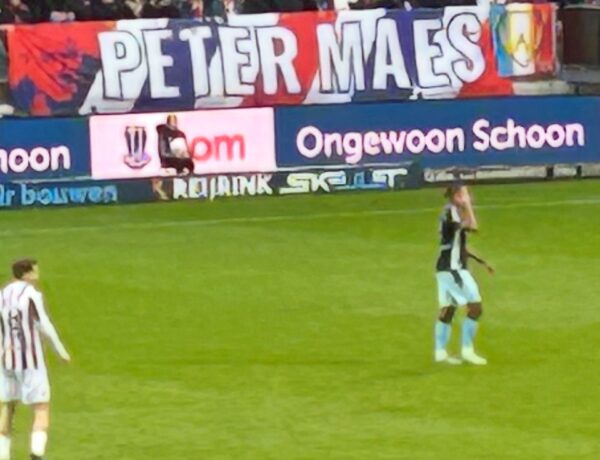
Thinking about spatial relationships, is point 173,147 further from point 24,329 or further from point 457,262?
point 24,329

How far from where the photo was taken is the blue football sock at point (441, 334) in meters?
24.6

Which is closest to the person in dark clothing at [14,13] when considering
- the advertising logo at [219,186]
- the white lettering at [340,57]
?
the advertising logo at [219,186]

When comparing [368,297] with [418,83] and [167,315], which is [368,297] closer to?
[167,315]

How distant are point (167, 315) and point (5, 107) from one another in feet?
34.2

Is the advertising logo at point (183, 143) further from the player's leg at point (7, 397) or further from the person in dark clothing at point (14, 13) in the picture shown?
the player's leg at point (7, 397)

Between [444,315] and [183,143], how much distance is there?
13786mm

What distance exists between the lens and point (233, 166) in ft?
124

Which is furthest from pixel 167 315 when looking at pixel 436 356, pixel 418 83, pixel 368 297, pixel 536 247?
pixel 418 83

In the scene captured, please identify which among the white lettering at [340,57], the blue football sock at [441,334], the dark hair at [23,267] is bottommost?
the blue football sock at [441,334]

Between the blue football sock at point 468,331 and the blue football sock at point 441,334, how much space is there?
0.20m

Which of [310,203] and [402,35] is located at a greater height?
[402,35]

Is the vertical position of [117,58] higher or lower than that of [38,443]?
higher

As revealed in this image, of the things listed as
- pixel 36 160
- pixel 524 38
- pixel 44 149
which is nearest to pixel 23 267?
pixel 36 160

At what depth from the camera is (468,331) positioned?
80.1 feet
